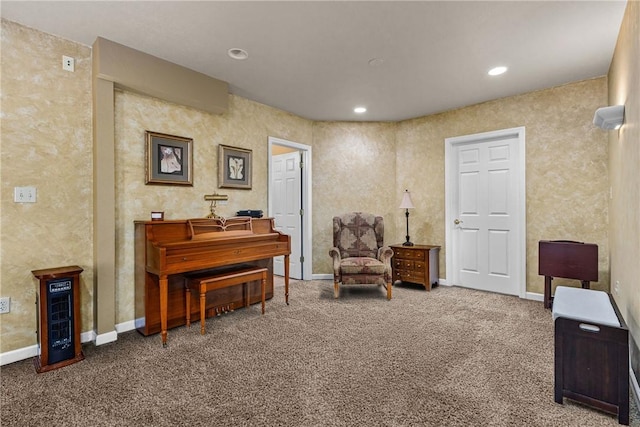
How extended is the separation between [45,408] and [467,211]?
4656 millimetres

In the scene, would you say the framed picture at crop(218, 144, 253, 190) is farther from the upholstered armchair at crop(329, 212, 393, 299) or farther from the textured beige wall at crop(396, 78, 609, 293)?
the textured beige wall at crop(396, 78, 609, 293)

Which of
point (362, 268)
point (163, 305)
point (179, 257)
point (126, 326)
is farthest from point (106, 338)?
point (362, 268)

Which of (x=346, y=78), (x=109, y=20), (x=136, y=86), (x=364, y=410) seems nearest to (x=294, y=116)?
(x=346, y=78)

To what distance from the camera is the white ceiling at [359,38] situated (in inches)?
87.1

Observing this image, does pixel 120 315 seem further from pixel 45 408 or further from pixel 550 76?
pixel 550 76

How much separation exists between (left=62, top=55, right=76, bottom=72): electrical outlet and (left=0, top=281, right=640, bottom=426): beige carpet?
231cm

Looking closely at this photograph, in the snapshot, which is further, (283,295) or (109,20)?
(283,295)

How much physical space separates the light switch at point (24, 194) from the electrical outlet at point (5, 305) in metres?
0.72

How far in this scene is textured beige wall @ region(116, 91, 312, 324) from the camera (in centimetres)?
289

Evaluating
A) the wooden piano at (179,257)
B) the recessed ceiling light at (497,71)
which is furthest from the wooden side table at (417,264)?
the recessed ceiling light at (497,71)

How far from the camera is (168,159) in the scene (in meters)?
3.18

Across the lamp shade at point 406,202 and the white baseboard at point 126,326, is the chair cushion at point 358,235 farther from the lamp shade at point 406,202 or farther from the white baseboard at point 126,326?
the white baseboard at point 126,326

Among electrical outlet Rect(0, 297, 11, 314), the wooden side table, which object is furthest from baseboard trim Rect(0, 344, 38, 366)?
the wooden side table

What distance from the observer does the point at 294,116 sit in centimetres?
473
